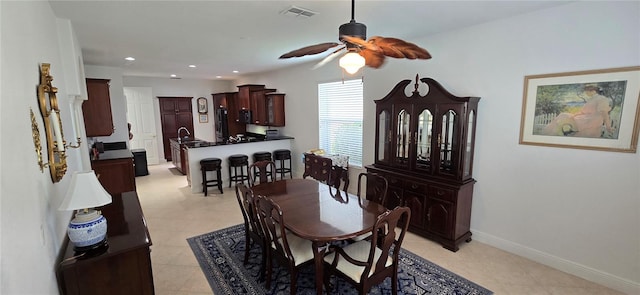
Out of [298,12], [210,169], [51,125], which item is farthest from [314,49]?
[210,169]

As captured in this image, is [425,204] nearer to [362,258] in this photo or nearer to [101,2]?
[362,258]

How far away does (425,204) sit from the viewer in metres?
3.42

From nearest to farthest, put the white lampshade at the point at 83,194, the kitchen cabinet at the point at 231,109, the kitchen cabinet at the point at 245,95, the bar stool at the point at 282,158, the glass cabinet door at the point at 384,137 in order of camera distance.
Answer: the white lampshade at the point at 83,194
the glass cabinet door at the point at 384,137
the bar stool at the point at 282,158
the kitchen cabinet at the point at 245,95
the kitchen cabinet at the point at 231,109

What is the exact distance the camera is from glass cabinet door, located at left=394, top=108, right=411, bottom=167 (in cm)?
355

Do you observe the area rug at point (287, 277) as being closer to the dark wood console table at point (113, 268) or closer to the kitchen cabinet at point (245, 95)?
the dark wood console table at point (113, 268)

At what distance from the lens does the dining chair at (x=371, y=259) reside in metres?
1.94

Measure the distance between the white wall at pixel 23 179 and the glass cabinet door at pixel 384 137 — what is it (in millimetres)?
3287

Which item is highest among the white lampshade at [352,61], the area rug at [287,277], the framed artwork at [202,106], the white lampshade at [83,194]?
the white lampshade at [352,61]

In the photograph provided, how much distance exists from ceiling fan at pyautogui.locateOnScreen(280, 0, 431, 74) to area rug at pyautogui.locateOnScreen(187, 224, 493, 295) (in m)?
1.75

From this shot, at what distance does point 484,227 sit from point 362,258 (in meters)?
1.94

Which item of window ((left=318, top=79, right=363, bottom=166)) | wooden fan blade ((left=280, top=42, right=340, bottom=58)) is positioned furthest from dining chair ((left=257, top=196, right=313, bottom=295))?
window ((left=318, top=79, right=363, bottom=166))

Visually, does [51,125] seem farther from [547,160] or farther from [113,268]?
[547,160]

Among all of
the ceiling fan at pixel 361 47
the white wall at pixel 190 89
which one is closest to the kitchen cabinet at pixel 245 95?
the white wall at pixel 190 89

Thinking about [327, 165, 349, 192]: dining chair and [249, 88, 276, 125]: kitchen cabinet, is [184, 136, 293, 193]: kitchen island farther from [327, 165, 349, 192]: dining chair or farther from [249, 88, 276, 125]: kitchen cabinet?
[327, 165, 349, 192]: dining chair
